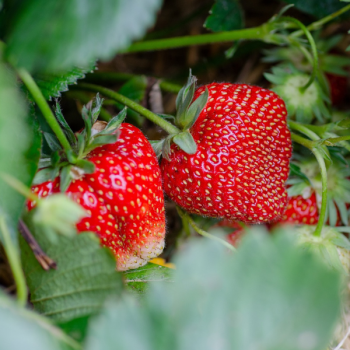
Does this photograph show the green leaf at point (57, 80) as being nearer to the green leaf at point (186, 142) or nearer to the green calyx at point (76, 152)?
the green calyx at point (76, 152)

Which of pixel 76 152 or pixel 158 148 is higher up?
pixel 76 152

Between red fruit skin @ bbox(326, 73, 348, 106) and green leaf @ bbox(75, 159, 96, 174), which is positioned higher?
green leaf @ bbox(75, 159, 96, 174)

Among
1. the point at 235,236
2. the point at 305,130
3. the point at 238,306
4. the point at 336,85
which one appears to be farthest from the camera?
the point at 336,85

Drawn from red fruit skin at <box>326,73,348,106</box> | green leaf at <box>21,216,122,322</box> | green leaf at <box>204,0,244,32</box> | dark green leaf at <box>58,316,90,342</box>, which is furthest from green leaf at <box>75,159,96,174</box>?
red fruit skin at <box>326,73,348,106</box>

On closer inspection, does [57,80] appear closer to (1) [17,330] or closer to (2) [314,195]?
(1) [17,330]

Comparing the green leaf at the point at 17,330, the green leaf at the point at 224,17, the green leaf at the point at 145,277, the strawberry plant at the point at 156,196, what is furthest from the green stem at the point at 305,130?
the green leaf at the point at 17,330

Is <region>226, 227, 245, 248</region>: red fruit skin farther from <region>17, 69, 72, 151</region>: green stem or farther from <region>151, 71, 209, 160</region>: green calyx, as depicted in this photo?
<region>17, 69, 72, 151</region>: green stem

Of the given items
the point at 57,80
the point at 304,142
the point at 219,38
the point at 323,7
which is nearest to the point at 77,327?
Answer: the point at 57,80
